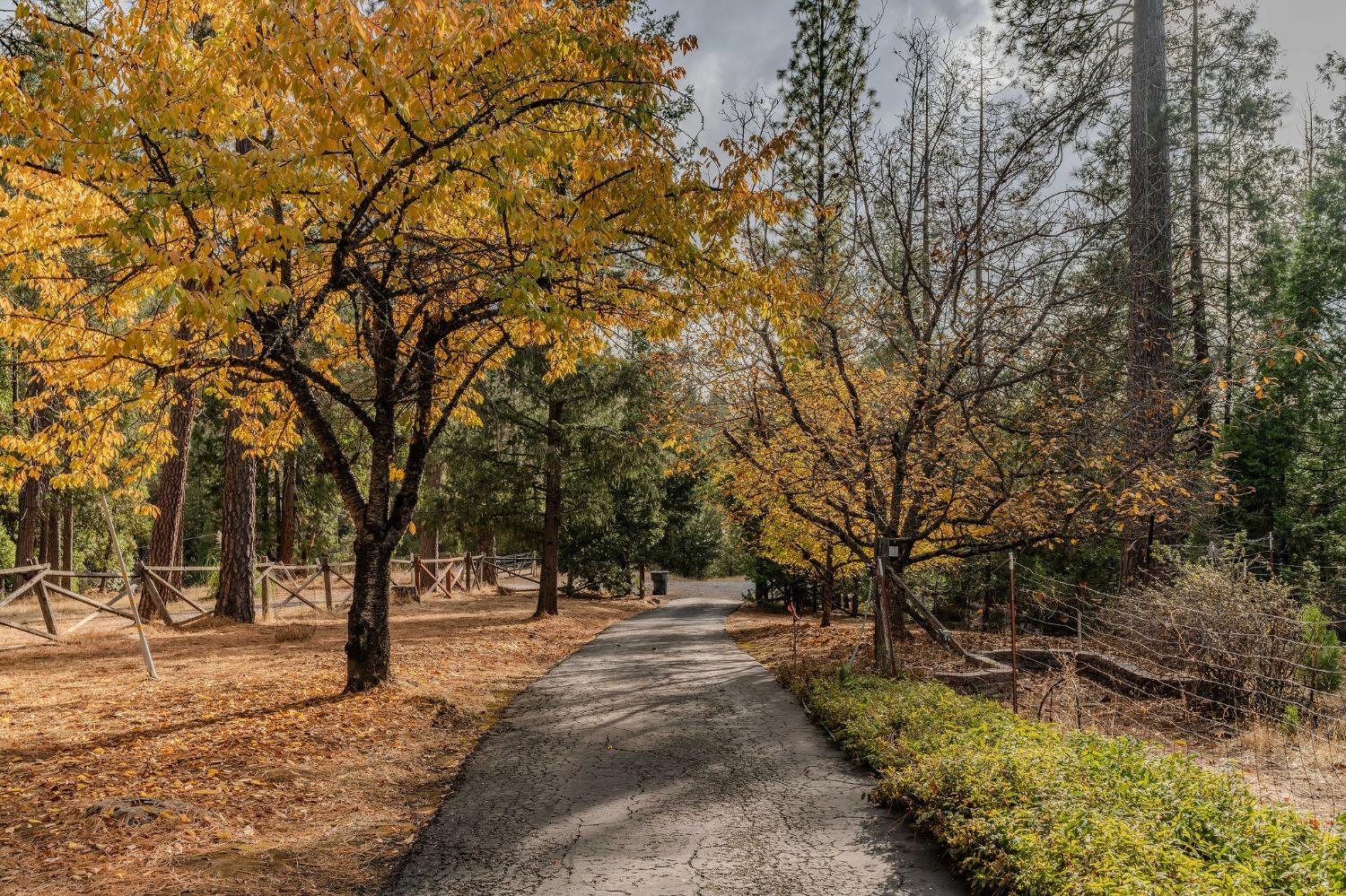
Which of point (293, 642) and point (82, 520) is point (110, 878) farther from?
point (82, 520)

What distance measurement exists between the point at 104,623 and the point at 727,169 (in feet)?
43.7

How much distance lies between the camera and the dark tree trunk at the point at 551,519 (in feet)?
60.4

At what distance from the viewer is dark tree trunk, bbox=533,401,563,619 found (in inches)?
725

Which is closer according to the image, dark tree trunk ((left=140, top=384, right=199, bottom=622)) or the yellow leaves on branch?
the yellow leaves on branch

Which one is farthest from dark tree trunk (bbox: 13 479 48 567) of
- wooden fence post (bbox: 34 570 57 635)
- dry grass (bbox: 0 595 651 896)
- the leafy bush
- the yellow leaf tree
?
the leafy bush

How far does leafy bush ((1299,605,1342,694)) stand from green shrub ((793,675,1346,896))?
5.00 m

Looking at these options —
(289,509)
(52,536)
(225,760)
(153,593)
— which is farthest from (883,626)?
(52,536)

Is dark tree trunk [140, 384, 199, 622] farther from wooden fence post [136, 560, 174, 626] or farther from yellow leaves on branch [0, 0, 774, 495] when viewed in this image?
yellow leaves on branch [0, 0, 774, 495]

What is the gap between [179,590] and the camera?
1378cm

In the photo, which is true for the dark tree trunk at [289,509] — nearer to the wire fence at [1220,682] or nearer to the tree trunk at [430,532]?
the tree trunk at [430,532]

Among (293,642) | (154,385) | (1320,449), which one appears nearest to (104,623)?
(293,642)

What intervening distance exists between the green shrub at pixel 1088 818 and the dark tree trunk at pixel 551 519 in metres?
13.2

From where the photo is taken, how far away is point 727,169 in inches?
295

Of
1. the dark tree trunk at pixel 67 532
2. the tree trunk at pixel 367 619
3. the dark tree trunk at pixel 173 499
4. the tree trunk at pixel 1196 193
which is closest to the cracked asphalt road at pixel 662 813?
the tree trunk at pixel 367 619
